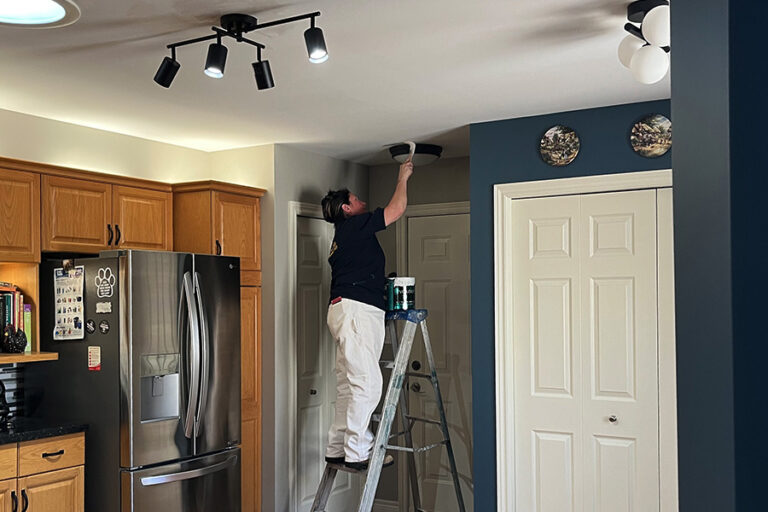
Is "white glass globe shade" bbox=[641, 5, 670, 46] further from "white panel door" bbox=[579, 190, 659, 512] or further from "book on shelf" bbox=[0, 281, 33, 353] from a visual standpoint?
"book on shelf" bbox=[0, 281, 33, 353]

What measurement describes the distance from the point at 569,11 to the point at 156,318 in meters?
2.49

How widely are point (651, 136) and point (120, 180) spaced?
9.33ft

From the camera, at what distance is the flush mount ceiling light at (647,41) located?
2361 millimetres

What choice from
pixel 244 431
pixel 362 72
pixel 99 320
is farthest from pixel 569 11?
pixel 244 431

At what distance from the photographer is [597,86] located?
142 inches

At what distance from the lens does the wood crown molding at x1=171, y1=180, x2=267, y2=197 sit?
177 inches

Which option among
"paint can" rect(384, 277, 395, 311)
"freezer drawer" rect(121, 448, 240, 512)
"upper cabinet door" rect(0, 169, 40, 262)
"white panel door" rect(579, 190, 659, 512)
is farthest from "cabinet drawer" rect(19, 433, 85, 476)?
"white panel door" rect(579, 190, 659, 512)

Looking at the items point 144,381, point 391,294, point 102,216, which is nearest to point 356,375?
point 391,294

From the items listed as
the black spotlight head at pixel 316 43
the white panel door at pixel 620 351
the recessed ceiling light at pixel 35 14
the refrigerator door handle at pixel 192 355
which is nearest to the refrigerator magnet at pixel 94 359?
the refrigerator door handle at pixel 192 355

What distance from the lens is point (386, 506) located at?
5645 mm

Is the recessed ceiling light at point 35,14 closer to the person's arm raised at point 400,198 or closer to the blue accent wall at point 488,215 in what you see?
the person's arm raised at point 400,198

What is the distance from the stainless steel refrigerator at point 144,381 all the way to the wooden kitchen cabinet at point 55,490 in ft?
0.34

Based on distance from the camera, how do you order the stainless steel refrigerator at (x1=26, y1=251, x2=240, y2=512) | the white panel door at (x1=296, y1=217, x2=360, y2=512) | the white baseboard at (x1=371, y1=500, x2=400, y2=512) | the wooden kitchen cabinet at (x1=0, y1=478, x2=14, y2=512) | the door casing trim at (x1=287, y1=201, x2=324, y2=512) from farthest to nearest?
the white baseboard at (x1=371, y1=500, x2=400, y2=512) → the white panel door at (x1=296, y1=217, x2=360, y2=512) → the door casing trim at (x1=287, y1=201, x2=324, y2=512) → the stainless steel refrigerator at (x1=26, y1=251, x2=240, y2=512) → the wooden kitchen cabinet at (x1=0, y1=478, x2=14, y2=512)

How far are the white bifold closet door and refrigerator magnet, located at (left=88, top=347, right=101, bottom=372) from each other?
86.4 inches
